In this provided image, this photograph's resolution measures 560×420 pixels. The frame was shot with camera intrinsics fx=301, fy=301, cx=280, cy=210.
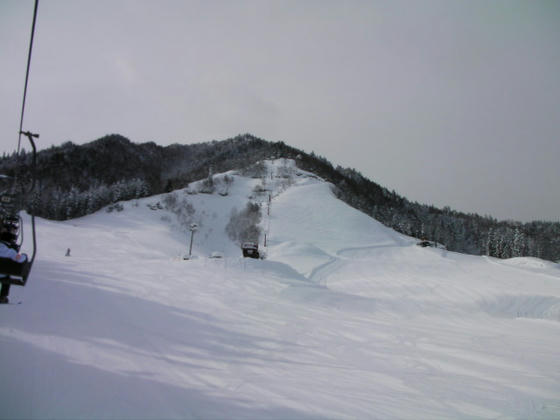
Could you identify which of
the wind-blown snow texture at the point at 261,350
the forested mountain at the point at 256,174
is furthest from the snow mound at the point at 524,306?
the forested mountain at the point at 256,174

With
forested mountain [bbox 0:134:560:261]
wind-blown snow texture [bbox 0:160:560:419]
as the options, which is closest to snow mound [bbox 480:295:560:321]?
wind-blown snow texture [bbox 0:160:560:419]

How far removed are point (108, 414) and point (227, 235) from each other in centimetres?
7334

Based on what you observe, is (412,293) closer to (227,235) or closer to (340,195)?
(227,235)

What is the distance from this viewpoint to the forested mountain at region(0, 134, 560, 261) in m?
89.4

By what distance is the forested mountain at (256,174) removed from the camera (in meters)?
89.4

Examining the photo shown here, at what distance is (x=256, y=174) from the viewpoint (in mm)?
131125

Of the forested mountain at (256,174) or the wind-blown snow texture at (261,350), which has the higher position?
the forested mountain at (256,174)

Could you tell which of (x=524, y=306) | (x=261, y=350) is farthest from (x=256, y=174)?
(x=261, y=350)

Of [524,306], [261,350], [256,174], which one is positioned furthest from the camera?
[256,174]

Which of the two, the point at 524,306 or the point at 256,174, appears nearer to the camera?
the point at 524,306

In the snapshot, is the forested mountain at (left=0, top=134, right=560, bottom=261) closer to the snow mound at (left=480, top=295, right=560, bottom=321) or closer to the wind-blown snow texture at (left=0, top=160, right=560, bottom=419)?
the wind-blown snow texture at (left=0, top=160, right=560, bottom=419)

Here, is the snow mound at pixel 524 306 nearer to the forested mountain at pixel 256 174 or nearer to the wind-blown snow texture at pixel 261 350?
the wind-blown snow texture at pixel 261 350

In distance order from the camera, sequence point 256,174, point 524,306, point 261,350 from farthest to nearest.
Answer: point 256,174 < point 524,306 < point 261,350

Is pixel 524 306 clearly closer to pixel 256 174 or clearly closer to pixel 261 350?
pixel 261 350
